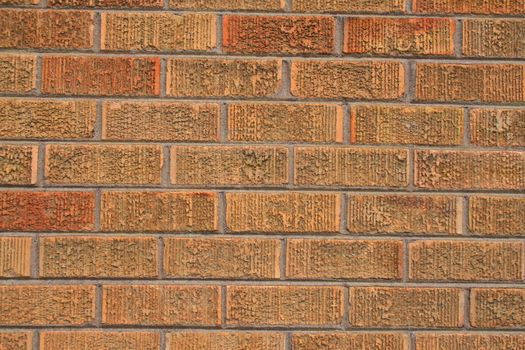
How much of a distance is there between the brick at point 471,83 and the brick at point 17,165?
1.07 meters

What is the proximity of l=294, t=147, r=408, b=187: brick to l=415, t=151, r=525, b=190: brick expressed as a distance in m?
0.05

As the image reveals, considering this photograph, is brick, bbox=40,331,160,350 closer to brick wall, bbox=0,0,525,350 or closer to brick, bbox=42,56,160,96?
brick wall, bbox=0,0,525,350

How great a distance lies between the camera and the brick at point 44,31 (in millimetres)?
1752

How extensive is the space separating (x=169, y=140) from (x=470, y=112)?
0.83 meters

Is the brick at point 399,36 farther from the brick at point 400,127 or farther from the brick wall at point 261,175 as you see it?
the brick at point 400,127

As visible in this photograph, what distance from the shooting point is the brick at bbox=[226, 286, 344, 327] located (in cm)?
173

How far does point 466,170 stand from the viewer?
5.74ft

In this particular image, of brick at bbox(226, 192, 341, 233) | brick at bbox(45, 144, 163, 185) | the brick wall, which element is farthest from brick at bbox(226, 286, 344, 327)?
brick at bbox(45, 144, 163, 185)

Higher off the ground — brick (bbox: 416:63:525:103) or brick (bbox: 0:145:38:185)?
brick (bbox: 416:63:525:103)

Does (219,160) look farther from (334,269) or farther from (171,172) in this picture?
(334,269)

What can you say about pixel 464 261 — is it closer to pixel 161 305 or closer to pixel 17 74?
pixel 161 305

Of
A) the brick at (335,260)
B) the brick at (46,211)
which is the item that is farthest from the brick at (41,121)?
the brick at (335,260)

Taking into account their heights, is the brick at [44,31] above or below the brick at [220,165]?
above

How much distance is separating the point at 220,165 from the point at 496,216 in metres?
0.77
